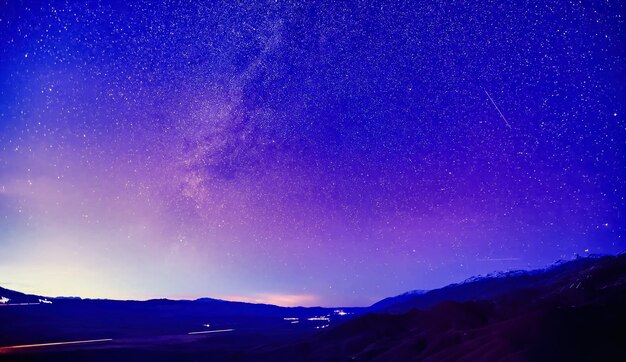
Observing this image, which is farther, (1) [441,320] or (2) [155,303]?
(2) [155,303]

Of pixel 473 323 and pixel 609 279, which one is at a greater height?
pixel 609 279

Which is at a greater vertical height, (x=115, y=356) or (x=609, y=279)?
(x=609, y=279)

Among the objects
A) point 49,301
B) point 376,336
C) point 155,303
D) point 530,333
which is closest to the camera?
point 530,333

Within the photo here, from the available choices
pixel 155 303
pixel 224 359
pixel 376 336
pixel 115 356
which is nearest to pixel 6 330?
pixel 115 356

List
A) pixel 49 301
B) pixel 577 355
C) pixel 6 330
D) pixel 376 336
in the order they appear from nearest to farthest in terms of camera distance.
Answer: pixel 577 355 < pixel 376 336 < pixel 6 330 < pixel 49 301

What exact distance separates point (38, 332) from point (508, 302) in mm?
71988

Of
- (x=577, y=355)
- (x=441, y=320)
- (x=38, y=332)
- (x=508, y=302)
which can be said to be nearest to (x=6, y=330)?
(x=38, y=332)

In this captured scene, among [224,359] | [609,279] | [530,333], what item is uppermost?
[609,279]

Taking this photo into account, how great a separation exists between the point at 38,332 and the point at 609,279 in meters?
80.6

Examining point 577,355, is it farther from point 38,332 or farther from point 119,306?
point 119,306

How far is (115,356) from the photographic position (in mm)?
43750

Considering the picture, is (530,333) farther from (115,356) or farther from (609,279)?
(115,356)

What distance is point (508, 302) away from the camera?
37.9 m

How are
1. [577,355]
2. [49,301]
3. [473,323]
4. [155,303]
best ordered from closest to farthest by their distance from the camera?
1. [577,355]
2. [473,323]
3. [49,301]
4. [155,303]
